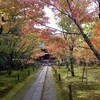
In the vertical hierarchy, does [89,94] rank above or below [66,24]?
below

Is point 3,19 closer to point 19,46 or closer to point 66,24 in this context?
point 66,24

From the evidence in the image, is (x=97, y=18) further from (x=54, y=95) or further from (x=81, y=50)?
(x=81, y=50)

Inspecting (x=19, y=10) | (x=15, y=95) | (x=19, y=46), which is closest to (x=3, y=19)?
(x=19, y=10)

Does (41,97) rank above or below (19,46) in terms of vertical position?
below

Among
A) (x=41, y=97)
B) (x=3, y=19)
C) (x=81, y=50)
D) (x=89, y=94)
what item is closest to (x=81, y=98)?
(x=89, y=94)

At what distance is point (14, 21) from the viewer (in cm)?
2431

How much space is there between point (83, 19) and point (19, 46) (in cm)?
2668

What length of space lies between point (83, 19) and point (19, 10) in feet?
24.4

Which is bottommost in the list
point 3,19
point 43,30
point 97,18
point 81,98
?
point 81,98

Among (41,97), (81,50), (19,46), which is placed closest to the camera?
(41,97)

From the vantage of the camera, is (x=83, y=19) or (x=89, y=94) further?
(x=89, y=94)

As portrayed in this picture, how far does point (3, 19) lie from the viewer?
78.3ft

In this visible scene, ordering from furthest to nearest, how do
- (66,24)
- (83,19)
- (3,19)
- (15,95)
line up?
1. (66,24)
2. (3,19)
3. (15,95)
4. (83,19)

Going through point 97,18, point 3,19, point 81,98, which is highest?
point 3,19
